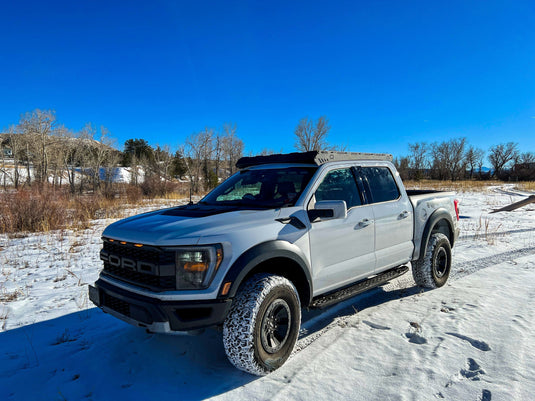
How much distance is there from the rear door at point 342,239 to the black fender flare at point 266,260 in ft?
0.43

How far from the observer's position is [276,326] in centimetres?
281

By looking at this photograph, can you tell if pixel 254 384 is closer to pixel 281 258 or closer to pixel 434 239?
pixel 281 258

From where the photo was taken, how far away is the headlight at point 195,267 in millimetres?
2418

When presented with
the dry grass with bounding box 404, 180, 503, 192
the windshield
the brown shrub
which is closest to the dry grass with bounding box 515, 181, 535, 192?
the dry grass with bounding box 404, 180, 503, 192

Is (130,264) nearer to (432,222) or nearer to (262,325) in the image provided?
(262,325)

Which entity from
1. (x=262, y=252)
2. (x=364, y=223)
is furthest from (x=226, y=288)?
(x=364, y=223)

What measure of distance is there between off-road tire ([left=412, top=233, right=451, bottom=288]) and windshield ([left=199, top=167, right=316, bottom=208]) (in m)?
2.37

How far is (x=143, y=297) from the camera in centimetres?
248

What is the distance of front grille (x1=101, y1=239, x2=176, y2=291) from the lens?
243 centimetres

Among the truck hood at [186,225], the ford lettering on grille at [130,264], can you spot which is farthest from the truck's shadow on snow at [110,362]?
the truck hood at [186,225]

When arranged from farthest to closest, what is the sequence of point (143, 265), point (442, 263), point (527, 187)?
point (527, 187) → point (442, 263) → point (143, 265)

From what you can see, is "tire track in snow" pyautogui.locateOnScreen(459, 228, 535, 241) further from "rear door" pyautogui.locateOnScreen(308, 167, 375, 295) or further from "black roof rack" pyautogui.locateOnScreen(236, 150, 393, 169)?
"rear door" pyautogui.locateOnScreen(308, 167, 375, 295)

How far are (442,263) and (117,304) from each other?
4540mm

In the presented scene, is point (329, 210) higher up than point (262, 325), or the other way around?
point (329, 210)
